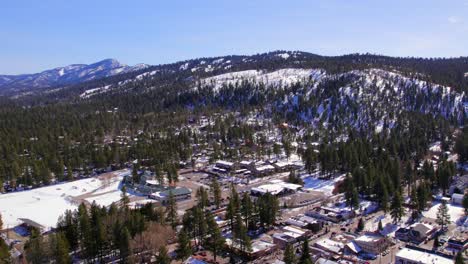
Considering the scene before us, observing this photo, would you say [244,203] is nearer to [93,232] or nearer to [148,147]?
[93,232]

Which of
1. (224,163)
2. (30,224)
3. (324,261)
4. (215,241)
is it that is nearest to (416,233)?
(324,261)

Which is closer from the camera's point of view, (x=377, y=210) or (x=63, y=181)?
(x=377, y=210)

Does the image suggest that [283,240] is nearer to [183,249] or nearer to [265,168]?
[183,249]

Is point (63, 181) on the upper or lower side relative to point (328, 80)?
lower

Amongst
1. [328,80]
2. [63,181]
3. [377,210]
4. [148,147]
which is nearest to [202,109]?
[328,80]

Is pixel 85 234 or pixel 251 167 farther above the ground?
pixel 85 234

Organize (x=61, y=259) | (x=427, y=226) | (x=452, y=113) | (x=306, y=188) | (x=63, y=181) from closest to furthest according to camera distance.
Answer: (x=61, y=259)
(x=427, y=226)
(x=306, y=188)
(x=63, y=181)
(x=452, y=113)

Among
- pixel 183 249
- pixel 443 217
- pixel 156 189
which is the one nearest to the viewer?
pixel 183 249
